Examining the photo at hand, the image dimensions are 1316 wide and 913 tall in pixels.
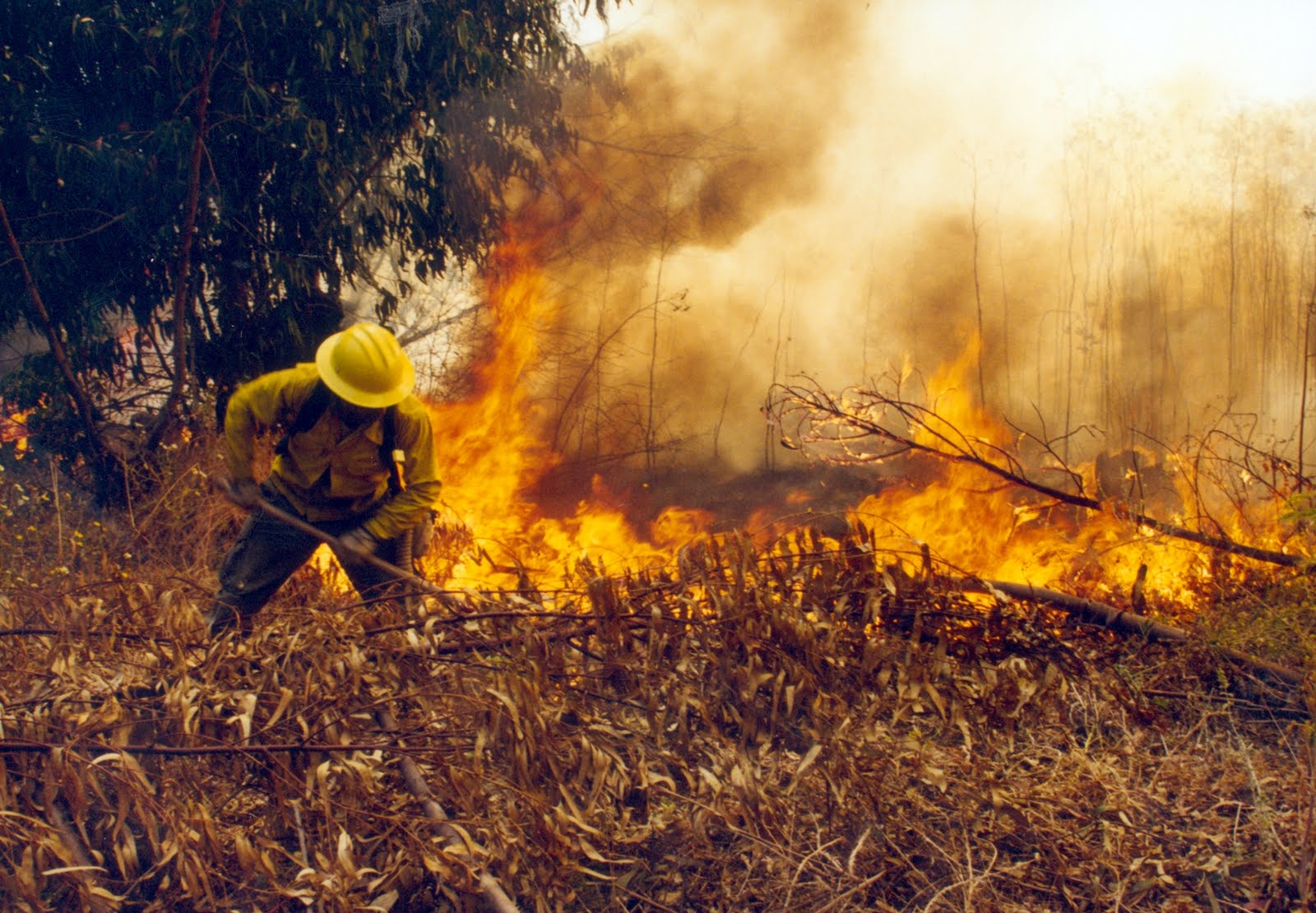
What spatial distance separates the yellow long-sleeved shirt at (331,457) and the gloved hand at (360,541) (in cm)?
6

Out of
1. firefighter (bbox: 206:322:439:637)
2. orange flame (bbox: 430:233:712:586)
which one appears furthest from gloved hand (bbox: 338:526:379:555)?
orange flame (bbox: 430:233:712:586)

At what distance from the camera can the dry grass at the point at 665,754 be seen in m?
2.71

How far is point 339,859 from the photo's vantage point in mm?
2521

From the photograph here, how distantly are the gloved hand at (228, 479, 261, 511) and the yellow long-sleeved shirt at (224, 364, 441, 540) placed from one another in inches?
1.2

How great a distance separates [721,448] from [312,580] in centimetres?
442

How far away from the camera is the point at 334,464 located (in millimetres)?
4160

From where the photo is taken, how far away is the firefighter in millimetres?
4012

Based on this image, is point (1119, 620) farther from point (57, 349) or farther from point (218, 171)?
point (57, 349)

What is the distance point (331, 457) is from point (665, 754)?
208cm

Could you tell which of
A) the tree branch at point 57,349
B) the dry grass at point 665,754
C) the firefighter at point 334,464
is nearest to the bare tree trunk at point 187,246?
the tree branch at point 57,349

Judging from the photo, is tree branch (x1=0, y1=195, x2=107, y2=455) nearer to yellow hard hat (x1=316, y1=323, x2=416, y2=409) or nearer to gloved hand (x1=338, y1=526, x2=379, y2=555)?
yellow hard hat (x1=316, y1=323, x2=416, y2=409)

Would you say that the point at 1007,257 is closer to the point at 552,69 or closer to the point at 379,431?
the point at 552,69

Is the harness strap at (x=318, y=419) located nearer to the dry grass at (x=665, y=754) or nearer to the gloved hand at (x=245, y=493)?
the gloved hand at (x=245, y=493)

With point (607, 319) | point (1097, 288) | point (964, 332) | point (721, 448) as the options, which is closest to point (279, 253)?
point (607, 319)
